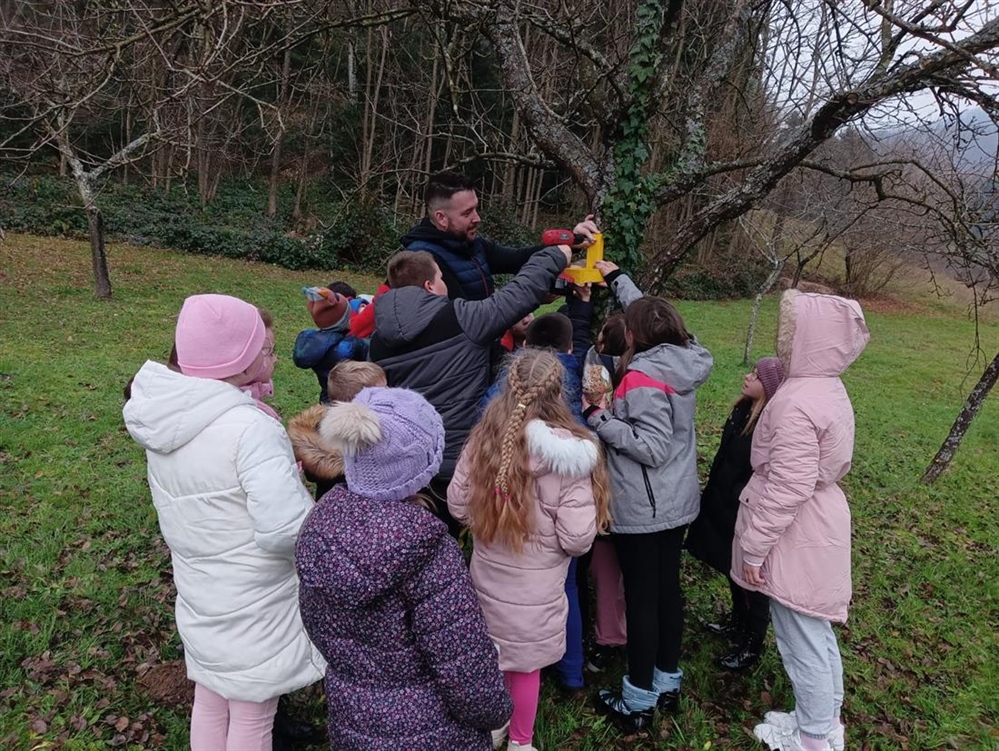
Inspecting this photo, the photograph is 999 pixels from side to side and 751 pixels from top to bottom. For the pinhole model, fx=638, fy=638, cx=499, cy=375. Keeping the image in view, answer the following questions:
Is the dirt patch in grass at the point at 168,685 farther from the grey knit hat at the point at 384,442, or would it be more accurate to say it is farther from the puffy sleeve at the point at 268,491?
the grey knit hat at the point at 384,442

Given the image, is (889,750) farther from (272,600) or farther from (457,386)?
(272,600)

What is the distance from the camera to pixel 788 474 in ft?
8.28

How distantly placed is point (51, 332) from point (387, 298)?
9.06 meters

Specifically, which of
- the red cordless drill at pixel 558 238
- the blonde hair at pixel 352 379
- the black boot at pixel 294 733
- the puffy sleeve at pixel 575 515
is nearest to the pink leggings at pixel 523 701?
the puffy sleeve at pixel 575 515

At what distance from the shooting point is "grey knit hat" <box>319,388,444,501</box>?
1.74 metres

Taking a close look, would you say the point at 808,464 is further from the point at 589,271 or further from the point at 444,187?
the point at 444,187

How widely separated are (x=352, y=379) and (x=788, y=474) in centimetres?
175

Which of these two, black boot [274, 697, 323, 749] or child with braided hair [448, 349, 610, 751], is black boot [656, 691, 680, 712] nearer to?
child with braided hair [448, 349, 610, 751]

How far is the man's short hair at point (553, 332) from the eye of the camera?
276 centimetres

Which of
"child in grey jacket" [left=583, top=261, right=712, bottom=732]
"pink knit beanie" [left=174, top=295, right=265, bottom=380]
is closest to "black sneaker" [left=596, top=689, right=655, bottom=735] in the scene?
"child in grey jacket" [left=583, top=261, right=712, bottom=732]

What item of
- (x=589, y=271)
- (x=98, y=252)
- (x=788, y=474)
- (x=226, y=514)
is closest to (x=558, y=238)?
(x=589, y=271)

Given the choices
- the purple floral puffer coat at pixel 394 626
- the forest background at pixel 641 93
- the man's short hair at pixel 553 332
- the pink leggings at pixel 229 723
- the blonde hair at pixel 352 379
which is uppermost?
the forest background at pixel 641 93

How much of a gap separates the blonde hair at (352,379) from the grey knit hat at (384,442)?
0.54 m

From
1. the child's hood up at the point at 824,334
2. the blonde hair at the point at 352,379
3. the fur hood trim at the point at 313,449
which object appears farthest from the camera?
the child's hood up at the point at 824,334
